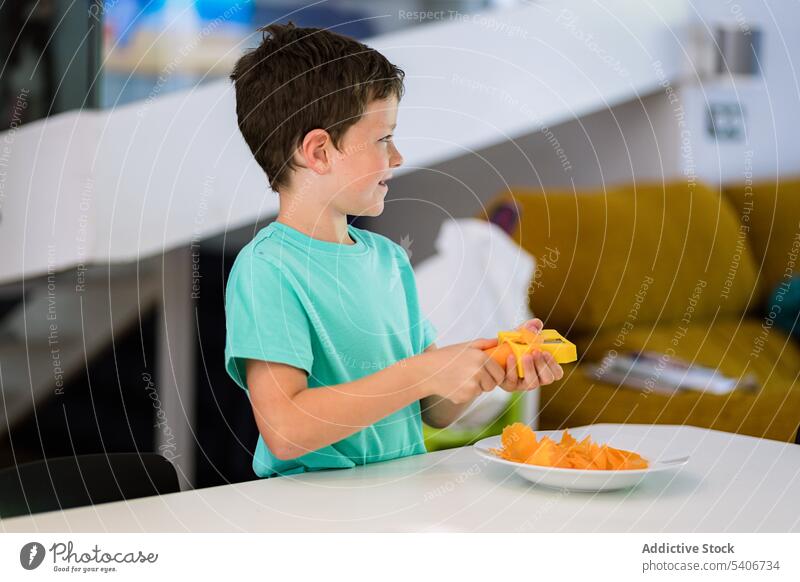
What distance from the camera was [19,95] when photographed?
161cm

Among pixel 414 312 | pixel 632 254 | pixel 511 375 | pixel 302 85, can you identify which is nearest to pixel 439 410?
pixel 414 312

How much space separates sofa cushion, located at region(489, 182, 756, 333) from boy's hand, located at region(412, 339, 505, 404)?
1054 millimetres

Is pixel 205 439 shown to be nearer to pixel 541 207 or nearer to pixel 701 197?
pixel 541 207

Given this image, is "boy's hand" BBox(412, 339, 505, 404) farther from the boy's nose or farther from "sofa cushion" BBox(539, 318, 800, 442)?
"sofa cushion" BBox(539, 318, 800, 442)

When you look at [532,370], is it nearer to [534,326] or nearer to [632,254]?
[534,326]

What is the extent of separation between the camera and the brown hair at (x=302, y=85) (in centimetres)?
85

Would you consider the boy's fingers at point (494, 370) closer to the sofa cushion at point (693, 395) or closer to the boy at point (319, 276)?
the boy at point (319, 276)

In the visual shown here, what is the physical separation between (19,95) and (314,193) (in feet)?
3.11

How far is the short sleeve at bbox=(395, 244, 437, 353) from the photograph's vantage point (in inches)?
37.3

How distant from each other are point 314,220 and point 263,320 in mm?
116

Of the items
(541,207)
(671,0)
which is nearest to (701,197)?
(541,207)

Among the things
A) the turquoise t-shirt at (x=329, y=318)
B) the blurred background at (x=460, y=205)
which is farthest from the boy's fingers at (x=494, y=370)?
the blurred background at (x=460, y=205)

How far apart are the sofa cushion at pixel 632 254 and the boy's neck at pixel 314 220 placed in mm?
949

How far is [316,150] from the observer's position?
86 cm
